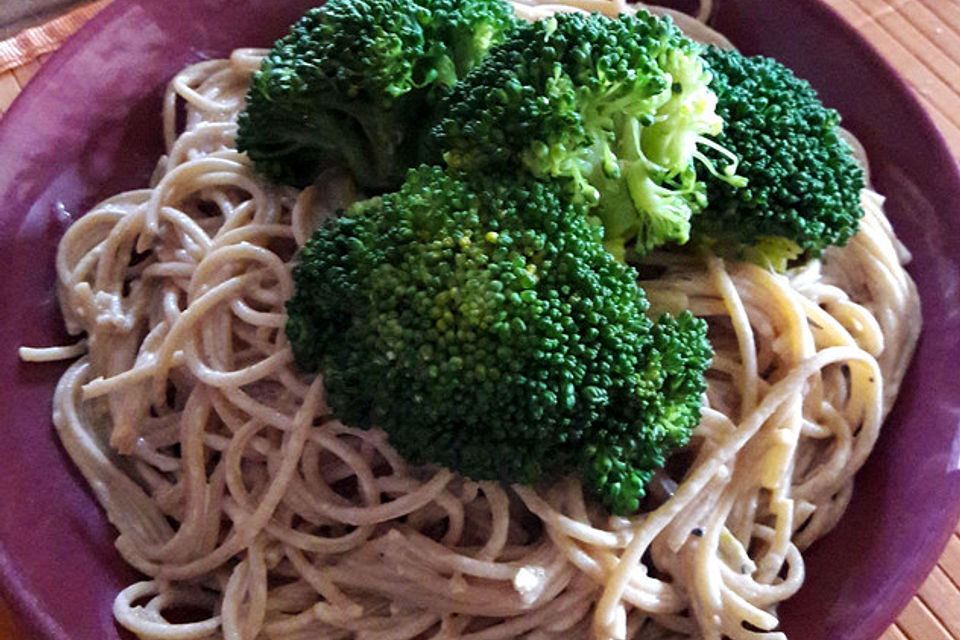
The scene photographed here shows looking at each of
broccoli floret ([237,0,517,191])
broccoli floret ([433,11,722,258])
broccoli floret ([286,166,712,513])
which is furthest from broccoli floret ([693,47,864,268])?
broccoli floret ([237,0,517,191])

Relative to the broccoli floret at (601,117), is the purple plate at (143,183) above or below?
below

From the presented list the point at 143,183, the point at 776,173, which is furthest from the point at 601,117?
the point at 143,183

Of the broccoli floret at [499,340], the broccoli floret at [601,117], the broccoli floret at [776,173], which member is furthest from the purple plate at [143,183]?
the broccoli floret at [601,117]

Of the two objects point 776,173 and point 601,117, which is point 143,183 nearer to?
point 601,117

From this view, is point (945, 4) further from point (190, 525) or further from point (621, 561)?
point (190, 525)

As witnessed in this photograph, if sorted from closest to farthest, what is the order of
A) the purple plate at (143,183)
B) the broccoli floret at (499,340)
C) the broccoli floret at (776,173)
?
the broccoli floret at (499,340) → the purple plate at (143,183) → the broccoli floret at (776,173)

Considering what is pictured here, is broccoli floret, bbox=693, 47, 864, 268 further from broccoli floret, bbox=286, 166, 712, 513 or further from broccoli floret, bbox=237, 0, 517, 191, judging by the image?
broccoli floret, bbox=237, 0, 517, 191

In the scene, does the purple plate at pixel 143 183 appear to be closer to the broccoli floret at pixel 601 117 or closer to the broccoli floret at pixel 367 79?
the broccoli floret at pixel 367 79
